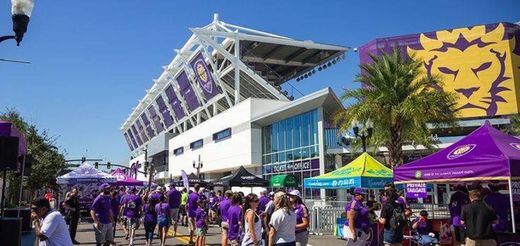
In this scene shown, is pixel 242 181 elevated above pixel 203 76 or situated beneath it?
situated beneath

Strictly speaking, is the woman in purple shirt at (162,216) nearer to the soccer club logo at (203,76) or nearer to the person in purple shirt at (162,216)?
the person in purple shirt at (162,216)

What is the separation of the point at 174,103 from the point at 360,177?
179ft

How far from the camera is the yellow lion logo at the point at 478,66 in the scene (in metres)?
49.9

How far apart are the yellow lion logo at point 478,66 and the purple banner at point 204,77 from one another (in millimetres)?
21917

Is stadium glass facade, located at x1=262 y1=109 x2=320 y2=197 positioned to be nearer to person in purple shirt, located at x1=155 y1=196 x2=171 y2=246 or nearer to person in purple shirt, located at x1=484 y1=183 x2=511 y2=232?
person in purple shirt, located at x1=155 y1=196 x2=171 y2=246

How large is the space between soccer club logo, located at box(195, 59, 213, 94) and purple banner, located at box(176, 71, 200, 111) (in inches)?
202

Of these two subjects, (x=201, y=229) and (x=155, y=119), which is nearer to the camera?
(x=201, y=229)

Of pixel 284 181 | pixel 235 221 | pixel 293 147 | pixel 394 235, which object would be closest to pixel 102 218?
pixel 235 221

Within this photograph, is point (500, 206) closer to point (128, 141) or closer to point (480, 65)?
point (480, 65)

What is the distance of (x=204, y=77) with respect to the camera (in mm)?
52156

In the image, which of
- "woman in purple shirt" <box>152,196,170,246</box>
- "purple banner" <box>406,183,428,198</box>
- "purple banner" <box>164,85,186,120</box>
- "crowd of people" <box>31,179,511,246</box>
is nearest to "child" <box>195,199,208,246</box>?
"crowd of people" <box>31,179,511,246</box>

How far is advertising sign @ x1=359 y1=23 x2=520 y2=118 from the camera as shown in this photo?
49906 mm

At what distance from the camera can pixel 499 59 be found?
50375mm

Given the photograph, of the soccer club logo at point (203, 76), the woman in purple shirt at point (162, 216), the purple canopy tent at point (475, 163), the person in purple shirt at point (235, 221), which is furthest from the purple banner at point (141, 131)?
the person in purple shirt at point (235, 221)
